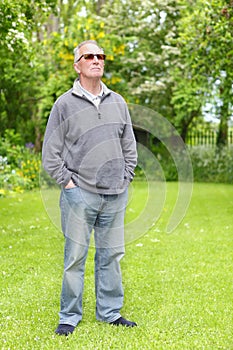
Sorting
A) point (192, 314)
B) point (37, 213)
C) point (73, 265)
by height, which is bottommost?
point (37, 213)

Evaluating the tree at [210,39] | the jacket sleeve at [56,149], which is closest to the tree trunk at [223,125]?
the tree at [210,39]

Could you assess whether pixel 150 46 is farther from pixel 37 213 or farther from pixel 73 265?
pixel 73 265

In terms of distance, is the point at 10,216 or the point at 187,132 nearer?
the point at 10,216

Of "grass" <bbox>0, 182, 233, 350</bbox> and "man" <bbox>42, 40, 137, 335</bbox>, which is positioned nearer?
"man" <bbox>42, 40, 137, 335</bbox>

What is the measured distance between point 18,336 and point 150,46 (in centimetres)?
1703

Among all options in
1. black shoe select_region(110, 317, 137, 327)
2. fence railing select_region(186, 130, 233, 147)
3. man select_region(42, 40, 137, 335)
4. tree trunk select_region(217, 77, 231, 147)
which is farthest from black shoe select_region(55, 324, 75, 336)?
fence railing select_region(186, 130, 233, 147)

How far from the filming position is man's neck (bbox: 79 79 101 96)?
13.4 feet

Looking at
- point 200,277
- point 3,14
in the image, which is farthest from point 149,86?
point 200,277

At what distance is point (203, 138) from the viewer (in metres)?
22.0

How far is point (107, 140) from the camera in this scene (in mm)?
4055

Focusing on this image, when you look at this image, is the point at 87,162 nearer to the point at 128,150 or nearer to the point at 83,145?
the point at 83,145

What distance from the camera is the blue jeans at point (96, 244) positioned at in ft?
13.3

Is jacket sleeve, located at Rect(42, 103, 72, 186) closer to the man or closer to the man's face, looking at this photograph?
the man

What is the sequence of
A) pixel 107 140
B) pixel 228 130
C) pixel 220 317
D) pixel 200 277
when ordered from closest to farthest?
pixel 107 140 < pixel 220 317 < pixel 200 277 < pixel 228 130
